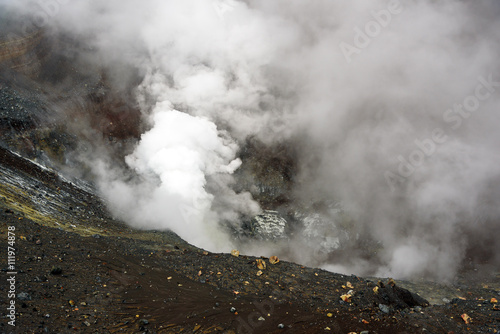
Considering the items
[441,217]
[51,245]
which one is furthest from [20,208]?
[441,217]

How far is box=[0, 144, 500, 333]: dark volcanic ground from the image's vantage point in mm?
9266

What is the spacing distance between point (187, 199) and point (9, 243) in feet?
47.8

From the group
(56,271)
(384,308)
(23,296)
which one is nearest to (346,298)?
(384,308)

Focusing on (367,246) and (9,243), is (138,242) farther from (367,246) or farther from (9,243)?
Result: (367,246)

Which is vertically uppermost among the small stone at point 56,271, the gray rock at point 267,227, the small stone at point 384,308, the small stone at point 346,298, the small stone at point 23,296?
the gray rock at point 267,227

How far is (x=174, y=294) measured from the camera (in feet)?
37.5

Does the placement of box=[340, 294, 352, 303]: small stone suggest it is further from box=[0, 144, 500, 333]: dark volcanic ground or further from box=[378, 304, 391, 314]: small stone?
box=[378, 304, 391, 314]: small stone

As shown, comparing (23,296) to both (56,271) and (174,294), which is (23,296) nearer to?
(56,271)

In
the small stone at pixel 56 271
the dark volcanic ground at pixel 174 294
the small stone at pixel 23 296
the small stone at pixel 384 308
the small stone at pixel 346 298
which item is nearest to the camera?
the small stone at pixel 23 296

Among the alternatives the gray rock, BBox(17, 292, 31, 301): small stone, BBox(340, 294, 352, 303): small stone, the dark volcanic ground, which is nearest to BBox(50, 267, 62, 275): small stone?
the dark volcanic ground

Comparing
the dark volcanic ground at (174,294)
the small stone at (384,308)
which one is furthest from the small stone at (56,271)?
the small stone at (384,308)

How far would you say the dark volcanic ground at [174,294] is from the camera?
927cm

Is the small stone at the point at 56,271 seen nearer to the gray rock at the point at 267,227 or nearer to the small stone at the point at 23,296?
the small stone at the point at 23,296

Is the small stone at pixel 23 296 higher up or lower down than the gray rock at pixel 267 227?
lower down
